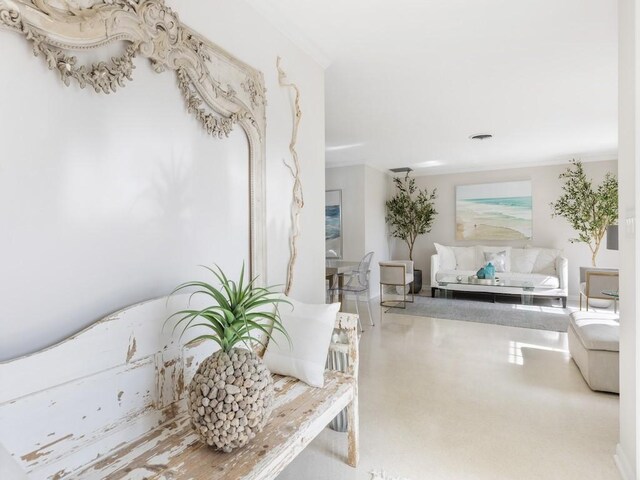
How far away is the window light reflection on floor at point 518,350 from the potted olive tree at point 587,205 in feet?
10.00

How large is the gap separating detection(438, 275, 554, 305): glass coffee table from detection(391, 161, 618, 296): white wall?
1060 mm

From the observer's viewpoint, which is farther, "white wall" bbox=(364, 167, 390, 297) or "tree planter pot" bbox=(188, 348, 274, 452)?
"white wall" bbox=(364, 167, 390, 297)

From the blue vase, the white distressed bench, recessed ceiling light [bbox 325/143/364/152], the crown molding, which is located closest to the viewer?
the white distressed bench

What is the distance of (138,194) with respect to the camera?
138 cm

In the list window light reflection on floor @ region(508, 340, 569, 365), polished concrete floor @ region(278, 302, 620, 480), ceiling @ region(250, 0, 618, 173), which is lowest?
polished concrete floor @ region(278, 302, 620, 480)

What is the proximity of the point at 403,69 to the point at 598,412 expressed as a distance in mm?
2841

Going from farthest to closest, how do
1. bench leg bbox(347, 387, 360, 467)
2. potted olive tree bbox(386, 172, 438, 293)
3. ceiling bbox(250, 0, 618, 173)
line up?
potted olive tree bbox(386, 172, 438, 293) < ceiling bbox(250, 0, 618, 173) < bench leg bbox(347, 387, 360, 467)

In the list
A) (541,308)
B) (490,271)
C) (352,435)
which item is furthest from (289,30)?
(541,308)

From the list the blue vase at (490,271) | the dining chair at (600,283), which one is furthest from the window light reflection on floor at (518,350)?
the blue vase at (490,271)

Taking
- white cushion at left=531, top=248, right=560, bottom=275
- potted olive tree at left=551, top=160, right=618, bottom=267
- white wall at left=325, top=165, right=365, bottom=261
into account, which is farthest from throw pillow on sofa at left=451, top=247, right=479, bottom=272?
white wall at left=325, top=165, right=365, bottom=261

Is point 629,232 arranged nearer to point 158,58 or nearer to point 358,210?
point 158,58

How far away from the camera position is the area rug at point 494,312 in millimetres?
4740

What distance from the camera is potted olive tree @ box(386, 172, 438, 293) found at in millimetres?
7340

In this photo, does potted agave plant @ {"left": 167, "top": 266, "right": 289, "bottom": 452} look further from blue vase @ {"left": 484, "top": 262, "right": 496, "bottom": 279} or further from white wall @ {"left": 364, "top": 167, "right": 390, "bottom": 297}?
blue vase @ {"left": 484, "top": 262, "right": 496, "bottom": 279}
